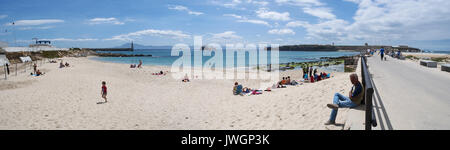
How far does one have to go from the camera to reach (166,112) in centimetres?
956

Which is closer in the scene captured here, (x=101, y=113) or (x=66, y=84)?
(x=101, y=113)

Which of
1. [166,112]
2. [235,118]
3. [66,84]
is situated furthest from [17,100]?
[235,118]

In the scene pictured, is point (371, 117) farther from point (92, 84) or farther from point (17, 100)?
point (92, 84)

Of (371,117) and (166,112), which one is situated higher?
(371,117)

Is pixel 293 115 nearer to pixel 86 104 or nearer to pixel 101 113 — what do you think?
pixel 101 113

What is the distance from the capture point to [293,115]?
6.98 m

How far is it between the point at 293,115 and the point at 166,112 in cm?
516

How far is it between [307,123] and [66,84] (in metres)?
15.5
